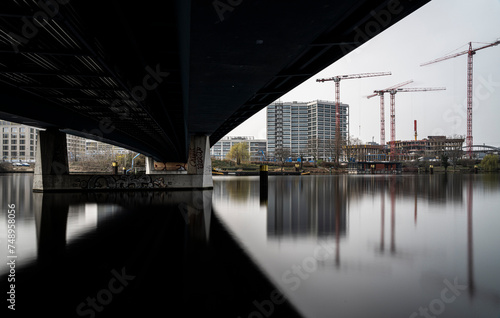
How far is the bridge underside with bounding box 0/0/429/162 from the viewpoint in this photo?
7672mm

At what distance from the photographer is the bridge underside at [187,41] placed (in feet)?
25.2

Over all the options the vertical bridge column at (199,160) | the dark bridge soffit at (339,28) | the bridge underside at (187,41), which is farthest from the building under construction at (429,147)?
the bridge underside at (187,41)

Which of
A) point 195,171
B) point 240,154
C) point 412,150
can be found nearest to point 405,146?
point 412,150

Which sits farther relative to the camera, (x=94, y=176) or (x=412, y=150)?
(x=412, y=150)

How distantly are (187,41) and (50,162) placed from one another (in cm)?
3004

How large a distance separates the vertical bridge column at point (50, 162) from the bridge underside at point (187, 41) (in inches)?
586

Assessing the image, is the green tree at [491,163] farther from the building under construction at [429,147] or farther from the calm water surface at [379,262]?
the calm water surface at [379,262]

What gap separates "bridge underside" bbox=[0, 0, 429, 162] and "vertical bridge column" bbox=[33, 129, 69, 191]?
48.8 ft

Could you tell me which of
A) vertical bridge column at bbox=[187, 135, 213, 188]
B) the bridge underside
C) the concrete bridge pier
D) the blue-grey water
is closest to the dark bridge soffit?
the bridge underside

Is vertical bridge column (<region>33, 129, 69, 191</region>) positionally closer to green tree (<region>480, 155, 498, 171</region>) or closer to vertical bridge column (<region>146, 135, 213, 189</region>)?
vertical bridge column (<region>146, 135, 213, 189</region>)

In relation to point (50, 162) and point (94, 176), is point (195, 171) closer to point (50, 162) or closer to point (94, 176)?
point (94, 176)

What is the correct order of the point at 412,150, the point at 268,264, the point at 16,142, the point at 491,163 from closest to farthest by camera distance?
the point at 268,264 < the point at 491,163 < the point at 16,142 < the point at 412,150

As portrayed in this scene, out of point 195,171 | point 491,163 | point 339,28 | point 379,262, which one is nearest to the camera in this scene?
point 379,262

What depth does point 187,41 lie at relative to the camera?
354 inches
